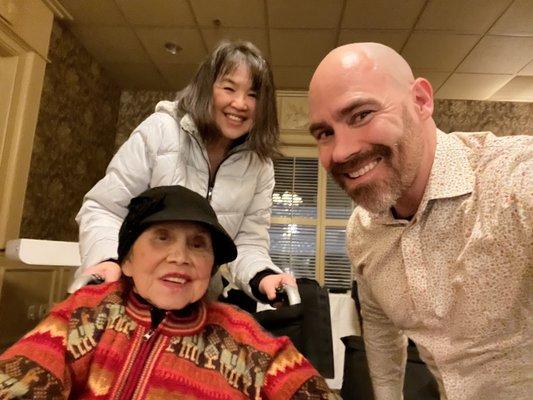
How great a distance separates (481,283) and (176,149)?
0.82m

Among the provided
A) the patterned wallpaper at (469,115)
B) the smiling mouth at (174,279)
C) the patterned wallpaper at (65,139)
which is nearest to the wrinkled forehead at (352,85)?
the smiling mouth at (174,279)

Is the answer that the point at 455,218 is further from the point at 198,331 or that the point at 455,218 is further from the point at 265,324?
the point at 198,331

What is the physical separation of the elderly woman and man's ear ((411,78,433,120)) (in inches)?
21.2

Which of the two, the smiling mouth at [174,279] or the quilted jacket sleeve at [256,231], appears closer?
the smiling mouth at [174,279]

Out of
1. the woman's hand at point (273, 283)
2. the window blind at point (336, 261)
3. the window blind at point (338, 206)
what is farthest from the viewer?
the window blind at point (338, 206)

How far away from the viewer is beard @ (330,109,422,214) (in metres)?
0.90

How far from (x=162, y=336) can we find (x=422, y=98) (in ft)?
2.64

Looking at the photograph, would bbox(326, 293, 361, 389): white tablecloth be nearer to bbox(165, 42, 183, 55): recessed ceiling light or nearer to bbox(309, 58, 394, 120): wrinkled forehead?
bbox(309, 58, 394, 120): wrinkled forehead

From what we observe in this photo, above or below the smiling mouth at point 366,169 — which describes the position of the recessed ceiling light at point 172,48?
above

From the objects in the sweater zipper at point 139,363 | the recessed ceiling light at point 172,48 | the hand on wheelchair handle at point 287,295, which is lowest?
the sweater zipper at point 139,363

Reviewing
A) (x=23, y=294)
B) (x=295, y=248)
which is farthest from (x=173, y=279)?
(x=295, y=248)

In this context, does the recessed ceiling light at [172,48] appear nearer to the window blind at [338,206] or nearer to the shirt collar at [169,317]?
the window blind at [338,206]

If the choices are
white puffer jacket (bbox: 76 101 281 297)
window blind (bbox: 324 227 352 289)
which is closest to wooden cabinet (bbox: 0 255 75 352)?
white puffer jacket (bbox: 76 101 281 297)

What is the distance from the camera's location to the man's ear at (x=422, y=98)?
0.95 m
